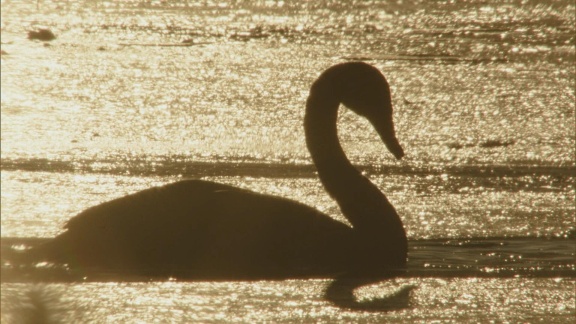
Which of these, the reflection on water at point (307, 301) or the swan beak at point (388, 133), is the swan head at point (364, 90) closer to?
the swan beak at point (388, 133)

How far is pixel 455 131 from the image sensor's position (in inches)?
351

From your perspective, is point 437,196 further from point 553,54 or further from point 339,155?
point 553,54

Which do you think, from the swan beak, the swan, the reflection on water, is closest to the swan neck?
the swan

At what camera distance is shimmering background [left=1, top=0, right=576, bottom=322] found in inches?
198

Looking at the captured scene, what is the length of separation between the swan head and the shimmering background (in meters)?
0.68

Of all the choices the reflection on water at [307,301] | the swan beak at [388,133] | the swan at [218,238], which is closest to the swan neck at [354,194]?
the swan at [218,238]

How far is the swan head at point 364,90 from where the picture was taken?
19.2 ft

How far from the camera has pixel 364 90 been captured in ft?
19.3

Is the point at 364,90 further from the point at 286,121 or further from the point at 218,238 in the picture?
the point at 286,121

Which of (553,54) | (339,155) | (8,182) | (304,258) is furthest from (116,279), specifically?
(553,54)

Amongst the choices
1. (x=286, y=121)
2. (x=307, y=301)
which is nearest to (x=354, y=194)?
(x=307, y=301)

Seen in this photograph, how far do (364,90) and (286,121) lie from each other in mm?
3273

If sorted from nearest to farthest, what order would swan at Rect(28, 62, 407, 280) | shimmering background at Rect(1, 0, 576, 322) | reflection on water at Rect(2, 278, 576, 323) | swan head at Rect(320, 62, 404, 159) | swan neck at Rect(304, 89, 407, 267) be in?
reflection on water at Rect(2, 278, 576, 323) < shimmering background at Rect(1, 0, 576, 322) < swan at Rect(28, 62, 407, 280) < swan neck at Rect(304, 89, 407, 267) < swan head at Rect(320, 62, 404, 159)

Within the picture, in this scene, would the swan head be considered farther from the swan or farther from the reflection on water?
the reflection on water
